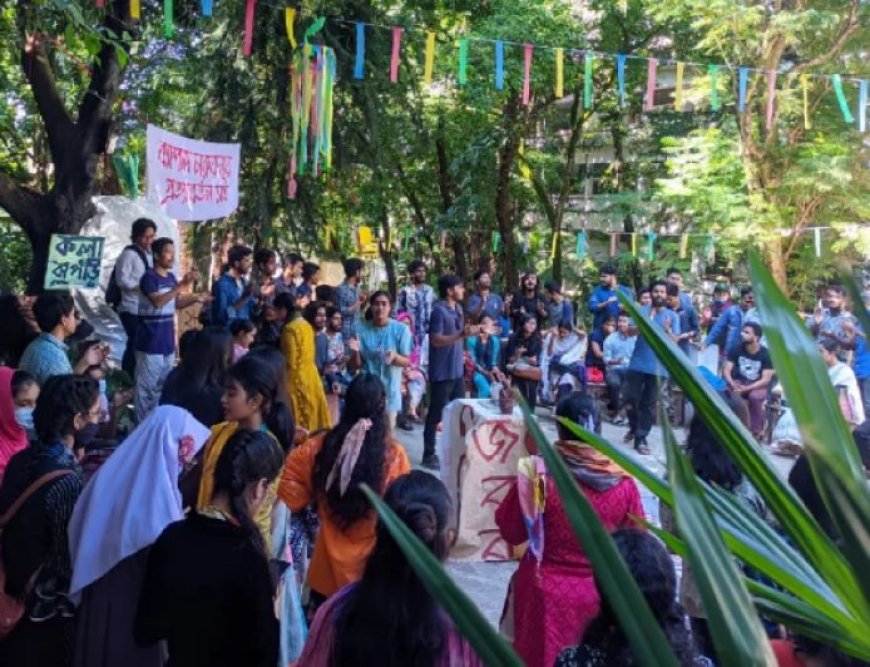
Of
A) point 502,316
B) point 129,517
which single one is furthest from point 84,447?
point 502,316

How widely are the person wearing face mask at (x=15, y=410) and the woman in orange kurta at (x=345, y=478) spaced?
1.31m

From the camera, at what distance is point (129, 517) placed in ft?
9.76

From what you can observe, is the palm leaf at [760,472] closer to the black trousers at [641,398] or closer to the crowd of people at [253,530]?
the crowd of people at [253,530]

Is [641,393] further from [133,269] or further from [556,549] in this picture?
[556,549]

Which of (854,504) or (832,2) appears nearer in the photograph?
(854,504)

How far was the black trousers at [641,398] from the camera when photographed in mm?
8969

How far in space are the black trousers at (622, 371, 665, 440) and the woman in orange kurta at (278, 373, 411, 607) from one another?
5767 mm

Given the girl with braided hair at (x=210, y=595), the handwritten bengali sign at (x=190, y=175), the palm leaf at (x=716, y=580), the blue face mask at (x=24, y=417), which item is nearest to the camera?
the palm leaf at (x=716, y=580)

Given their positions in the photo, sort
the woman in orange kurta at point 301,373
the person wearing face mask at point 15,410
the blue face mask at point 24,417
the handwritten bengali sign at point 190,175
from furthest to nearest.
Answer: the handwritten bengali sign at point 190,175 → the woman in orange kurta at point 301,373 → the blue face mask at point 24,417 → the person wearing face mask at point 15,410

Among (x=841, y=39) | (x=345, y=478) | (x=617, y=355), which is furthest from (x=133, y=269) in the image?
(x=841, y=39)

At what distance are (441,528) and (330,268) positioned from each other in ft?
52.6

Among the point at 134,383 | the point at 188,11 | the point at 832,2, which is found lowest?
the point at 134,383

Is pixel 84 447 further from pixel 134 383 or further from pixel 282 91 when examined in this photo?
pixel 282 91

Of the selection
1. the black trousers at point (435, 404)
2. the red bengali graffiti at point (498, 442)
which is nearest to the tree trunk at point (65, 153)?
the black trousers at point (435, 404)
